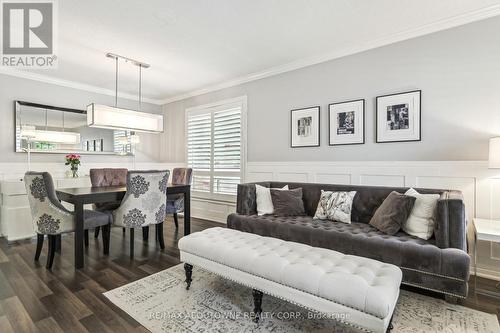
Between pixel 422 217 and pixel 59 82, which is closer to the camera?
pixel 422 217

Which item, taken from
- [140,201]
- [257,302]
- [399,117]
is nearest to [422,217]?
[399,117]

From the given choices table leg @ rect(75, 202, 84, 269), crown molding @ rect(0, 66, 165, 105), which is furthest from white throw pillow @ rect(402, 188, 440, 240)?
crown molding @ rect(0, 66, 165, 105)

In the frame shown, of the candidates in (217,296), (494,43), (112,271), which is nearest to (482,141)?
(494,43)

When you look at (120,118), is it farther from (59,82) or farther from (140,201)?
(59,82)

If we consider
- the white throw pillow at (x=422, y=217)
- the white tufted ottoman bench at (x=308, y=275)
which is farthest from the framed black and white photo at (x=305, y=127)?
the white tufted ottoman bench at (x=308, y=275)

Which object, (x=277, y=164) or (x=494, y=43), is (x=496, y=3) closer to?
(x=494, y=43)

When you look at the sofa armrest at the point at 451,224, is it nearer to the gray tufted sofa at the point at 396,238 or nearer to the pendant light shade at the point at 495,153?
the gray tufted sofa at the point at 396,238

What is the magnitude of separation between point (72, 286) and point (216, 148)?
3128 millimetres

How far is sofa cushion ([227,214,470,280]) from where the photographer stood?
1919 mm

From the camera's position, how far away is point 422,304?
6.51 ft

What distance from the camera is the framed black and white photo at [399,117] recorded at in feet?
9.35

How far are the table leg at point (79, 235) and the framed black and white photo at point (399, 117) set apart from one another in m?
3.54

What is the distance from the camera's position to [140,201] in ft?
9.72

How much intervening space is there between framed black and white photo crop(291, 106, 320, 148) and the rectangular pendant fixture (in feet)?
6.81
